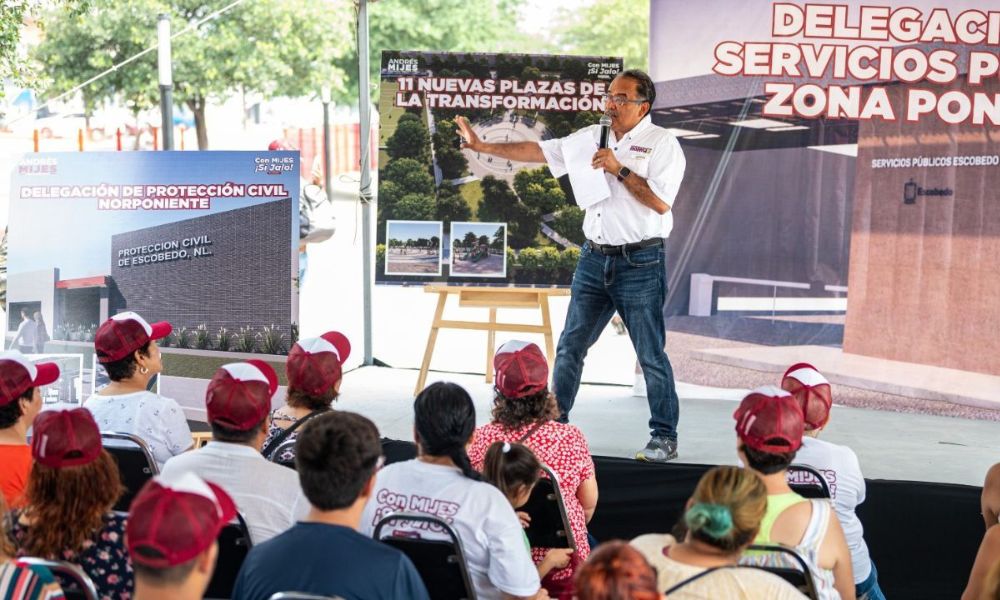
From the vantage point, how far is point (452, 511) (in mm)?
2523

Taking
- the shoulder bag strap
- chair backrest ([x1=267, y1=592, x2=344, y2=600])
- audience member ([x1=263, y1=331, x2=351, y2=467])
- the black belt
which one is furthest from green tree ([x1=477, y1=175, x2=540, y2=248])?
chair backrest ([x1=267, y1=592, x2=344, y2=600])

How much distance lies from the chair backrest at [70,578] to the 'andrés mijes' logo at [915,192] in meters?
5.27

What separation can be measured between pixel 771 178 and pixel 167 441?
4.15 m

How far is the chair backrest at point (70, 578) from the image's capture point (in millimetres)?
2115

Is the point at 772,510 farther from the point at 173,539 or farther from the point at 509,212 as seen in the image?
the point at 509,212

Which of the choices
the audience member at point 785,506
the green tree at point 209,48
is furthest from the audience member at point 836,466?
the green tree at point 209,48

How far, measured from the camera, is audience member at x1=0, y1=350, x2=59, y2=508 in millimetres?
2953

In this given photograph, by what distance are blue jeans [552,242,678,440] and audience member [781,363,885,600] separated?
145cm

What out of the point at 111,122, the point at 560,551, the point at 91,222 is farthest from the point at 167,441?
the point at 111,122

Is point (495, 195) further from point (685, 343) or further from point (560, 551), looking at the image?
point (560, 551)

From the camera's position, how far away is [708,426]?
5.90 meters

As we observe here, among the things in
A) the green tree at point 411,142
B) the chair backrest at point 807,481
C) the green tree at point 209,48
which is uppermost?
the green tree at point 209,48

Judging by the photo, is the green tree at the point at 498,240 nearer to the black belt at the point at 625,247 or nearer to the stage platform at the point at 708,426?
the stage platform at the point at 708,426

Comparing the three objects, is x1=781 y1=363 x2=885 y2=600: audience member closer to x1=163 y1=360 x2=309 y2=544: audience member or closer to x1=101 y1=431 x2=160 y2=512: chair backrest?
x1=163 y1=360 x2=309 y2=544: audience member
